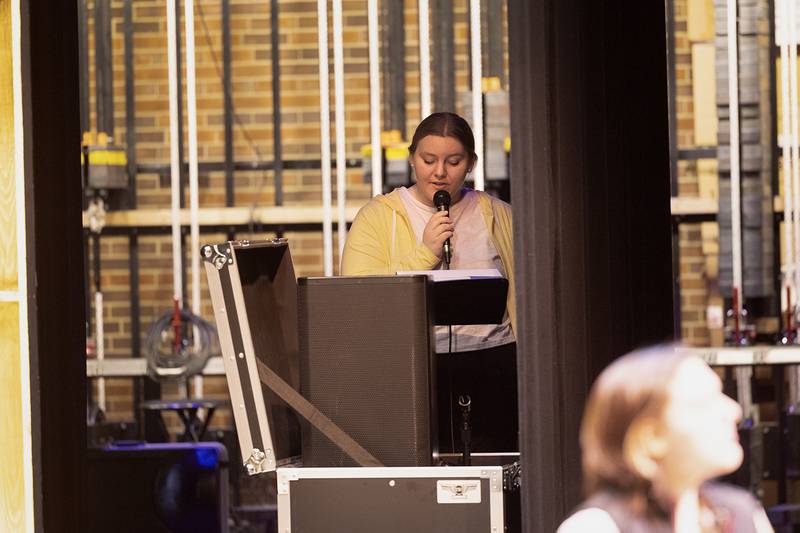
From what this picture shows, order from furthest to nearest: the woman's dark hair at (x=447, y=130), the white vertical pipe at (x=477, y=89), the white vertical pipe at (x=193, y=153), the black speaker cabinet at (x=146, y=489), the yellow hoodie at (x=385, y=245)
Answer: the white vertical pipe at (x=193, y=153)
the white vertical pipe at (x=477, y=89)
the black speaker cabinet at (x=146, y=489)
the woman's dark hair at (x=447, y=130)
the yellow hoodie at (x=385, y=245)

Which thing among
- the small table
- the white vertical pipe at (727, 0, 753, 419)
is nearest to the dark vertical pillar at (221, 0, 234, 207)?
the small table

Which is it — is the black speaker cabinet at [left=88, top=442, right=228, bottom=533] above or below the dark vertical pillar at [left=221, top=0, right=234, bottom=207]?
below

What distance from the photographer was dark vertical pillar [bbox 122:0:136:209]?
21.8ft

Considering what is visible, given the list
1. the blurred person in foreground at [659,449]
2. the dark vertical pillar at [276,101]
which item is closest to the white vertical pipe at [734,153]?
the dark vertical pillar at [276,101]

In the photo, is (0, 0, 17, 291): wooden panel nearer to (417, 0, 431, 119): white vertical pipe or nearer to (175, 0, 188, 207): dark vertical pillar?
(417, 0, 431, 119): white vertical pipe

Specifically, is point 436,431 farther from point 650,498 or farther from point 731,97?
point 731,97

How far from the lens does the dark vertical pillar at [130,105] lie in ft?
21.8

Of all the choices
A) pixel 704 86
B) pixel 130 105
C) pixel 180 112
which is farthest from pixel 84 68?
pixel 704 86

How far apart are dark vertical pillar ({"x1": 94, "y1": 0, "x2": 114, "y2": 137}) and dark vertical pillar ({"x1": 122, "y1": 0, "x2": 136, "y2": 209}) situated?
8cm

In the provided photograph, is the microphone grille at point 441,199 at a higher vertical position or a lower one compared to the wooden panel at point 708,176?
lower

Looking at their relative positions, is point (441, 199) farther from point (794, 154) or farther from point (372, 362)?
point (794, 154)

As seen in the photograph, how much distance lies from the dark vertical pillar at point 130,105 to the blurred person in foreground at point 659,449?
17.4ft

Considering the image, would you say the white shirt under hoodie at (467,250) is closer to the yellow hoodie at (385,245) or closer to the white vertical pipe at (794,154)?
the yellow hoodie at (385,245)

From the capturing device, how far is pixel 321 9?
616cm
